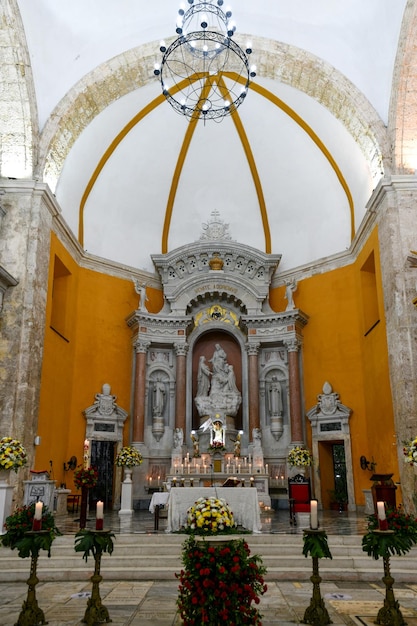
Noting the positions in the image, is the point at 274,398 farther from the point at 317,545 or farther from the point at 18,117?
the point at 317,545

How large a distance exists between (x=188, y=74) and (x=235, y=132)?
2.30 metres

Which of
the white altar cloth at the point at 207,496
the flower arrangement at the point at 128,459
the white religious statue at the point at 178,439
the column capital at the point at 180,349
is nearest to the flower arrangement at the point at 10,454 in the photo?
the white altar cloth at the point at 207,496

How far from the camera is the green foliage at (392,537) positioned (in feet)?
15.2

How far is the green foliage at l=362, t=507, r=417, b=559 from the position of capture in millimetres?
4633

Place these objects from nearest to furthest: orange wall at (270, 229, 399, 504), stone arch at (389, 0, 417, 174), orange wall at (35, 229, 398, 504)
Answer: stone arch at (389, 0, 417, 174) → orange wall at (270, 229, 399, 504) → orange wall at (35, 229, 398, 504)

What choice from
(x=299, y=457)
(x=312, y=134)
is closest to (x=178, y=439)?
(x=299, y=457)

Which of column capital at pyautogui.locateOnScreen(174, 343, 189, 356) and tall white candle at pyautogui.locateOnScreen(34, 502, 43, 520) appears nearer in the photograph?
tall white candle at pyautogui.locateOnScreen(34, 502, 43, 520)

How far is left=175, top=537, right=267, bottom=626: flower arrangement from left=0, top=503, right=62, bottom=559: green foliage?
144cm

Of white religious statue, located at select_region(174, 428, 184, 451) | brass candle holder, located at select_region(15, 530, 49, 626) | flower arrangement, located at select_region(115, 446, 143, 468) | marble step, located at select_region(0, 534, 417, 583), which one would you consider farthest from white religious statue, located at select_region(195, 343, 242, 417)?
brass candle holder, located at select_region(15, 530, 49, 626)

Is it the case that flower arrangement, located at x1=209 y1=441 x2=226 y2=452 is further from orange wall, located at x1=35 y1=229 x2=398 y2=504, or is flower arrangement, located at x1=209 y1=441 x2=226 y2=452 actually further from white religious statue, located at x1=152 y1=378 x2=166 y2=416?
orange wall, located at x1=35 y1=229 x2=398 y2=504

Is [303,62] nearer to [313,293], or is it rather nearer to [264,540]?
[313,293]

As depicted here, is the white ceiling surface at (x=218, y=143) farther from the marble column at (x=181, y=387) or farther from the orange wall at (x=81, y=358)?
the marble column at (x=181, y=387)

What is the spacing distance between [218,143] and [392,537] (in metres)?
14.5

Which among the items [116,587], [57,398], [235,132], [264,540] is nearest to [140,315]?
[57,398]
